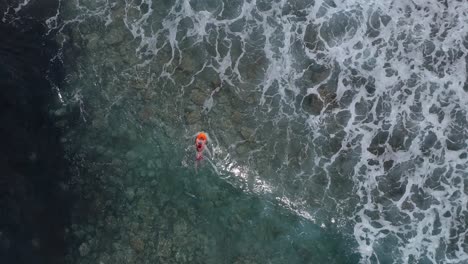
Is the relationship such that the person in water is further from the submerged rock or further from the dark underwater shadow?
the dark underwater shadow

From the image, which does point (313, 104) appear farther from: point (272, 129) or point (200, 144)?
point (200, 144)

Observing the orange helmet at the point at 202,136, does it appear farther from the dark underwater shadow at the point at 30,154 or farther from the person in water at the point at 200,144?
the dark underwater shadow at the point at 30,154

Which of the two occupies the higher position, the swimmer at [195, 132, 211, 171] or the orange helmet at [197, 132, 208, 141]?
the orange helmet at [197, 132, 208, 141]

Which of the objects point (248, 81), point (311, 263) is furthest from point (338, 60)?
point (311, 263)

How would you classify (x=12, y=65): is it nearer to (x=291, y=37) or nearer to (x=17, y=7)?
(x=17, y=7)

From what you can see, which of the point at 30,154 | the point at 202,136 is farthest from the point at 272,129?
the point at 30,154

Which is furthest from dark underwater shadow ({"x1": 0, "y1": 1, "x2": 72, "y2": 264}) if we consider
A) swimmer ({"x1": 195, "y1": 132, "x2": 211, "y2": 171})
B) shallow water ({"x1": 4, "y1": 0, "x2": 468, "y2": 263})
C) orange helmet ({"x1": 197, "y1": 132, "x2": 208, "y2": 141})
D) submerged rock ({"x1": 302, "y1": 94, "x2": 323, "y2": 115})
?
submerged rock ({"x1": 302, "y1": 94, "x2": 323, "y2": 115})
